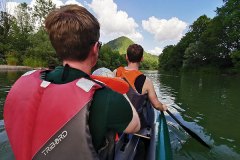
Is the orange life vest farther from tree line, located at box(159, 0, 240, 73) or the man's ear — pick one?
tree line, located at box(159, 0, 240, 73)

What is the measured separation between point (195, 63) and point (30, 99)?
4511 cm

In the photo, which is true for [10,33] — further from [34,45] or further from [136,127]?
[136,127]

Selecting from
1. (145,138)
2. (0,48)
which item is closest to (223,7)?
(0,48)

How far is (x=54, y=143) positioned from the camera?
1.42m

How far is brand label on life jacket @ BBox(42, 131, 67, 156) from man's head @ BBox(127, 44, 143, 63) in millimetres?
2434

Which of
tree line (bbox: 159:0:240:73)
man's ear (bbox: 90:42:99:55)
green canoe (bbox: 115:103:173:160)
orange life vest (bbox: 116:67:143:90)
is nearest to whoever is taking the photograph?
man's ear (bbox: 90:42:99:55)

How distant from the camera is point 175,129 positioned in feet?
19.1

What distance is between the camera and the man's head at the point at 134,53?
3678 millimetres

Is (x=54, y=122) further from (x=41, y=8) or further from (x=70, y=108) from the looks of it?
(x=41, y=8)

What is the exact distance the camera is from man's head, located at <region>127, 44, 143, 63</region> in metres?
3.68

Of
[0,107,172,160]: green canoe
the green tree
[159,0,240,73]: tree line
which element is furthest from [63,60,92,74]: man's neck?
the green tree

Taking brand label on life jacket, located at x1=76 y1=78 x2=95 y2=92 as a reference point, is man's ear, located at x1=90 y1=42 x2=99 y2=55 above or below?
above

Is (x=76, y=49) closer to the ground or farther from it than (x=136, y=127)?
farther from it

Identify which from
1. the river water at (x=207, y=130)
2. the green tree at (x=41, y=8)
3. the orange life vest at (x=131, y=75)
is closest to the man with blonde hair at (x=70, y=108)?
the orange life vest at (x=131, y=75)
